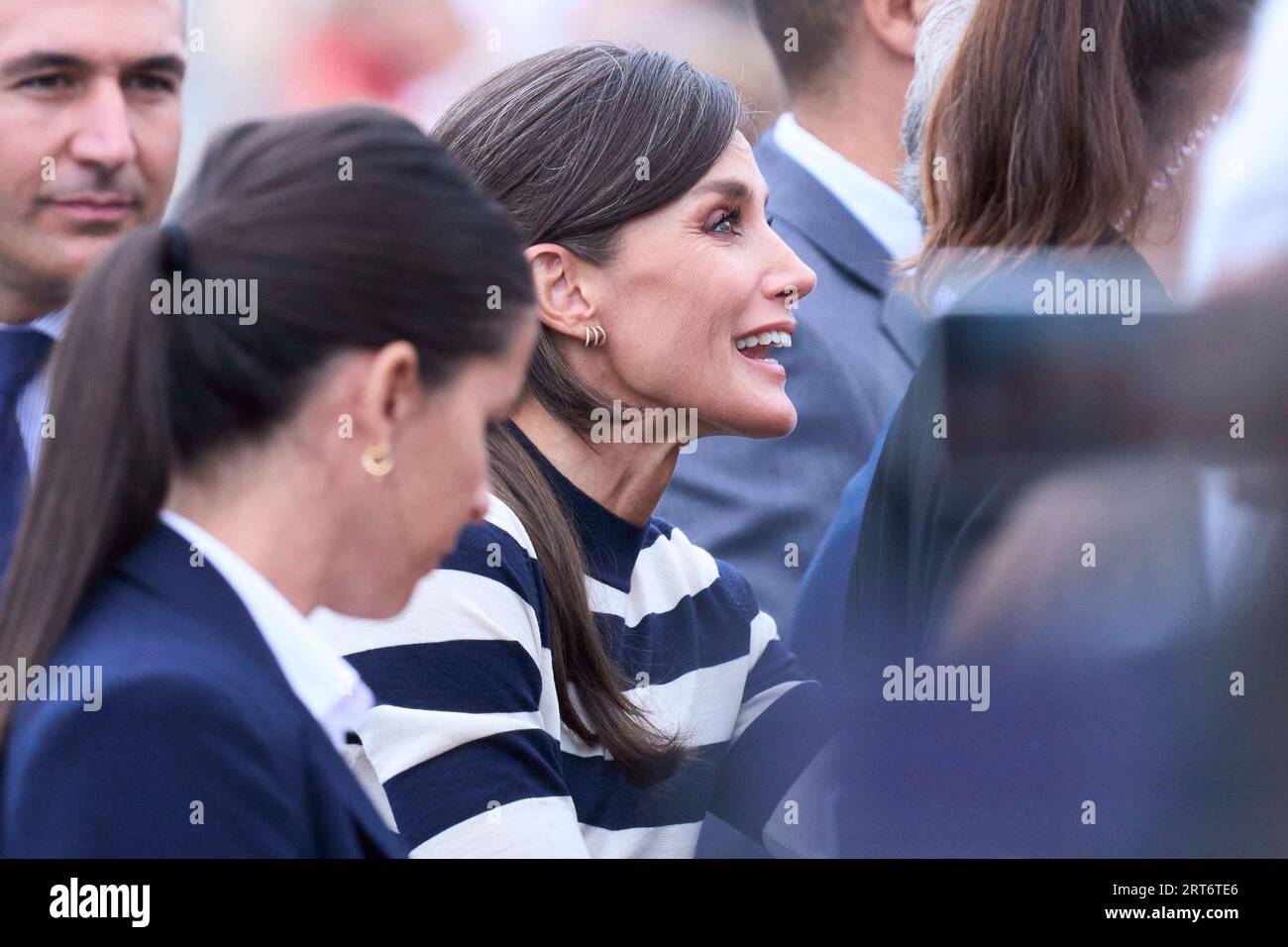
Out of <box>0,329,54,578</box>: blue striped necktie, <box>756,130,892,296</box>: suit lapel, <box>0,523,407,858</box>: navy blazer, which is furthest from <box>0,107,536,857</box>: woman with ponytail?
<box>756,130,892,296</box>: suit lapel

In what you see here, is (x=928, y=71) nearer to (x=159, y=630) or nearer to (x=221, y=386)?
(x=221, y=386)

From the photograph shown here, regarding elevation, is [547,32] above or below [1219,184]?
above

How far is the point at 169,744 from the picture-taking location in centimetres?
105

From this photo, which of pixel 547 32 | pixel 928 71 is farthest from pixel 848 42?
pixel 547 32

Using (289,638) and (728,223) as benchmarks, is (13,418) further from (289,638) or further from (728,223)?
(728,223)

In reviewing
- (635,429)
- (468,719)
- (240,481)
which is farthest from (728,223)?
(240,481)

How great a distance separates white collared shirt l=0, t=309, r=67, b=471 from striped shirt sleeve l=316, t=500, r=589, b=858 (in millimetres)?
405

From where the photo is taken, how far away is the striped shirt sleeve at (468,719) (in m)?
1.54

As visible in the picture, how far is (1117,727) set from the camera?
5.26 ft

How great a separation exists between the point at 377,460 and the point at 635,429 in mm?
768

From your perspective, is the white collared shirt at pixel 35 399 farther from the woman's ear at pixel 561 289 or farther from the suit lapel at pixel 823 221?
the suit lapel at pixel 823 221

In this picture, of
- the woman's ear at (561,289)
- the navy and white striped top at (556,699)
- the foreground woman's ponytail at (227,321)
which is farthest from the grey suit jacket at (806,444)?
the foreground woman's ponytail at (227,321)
